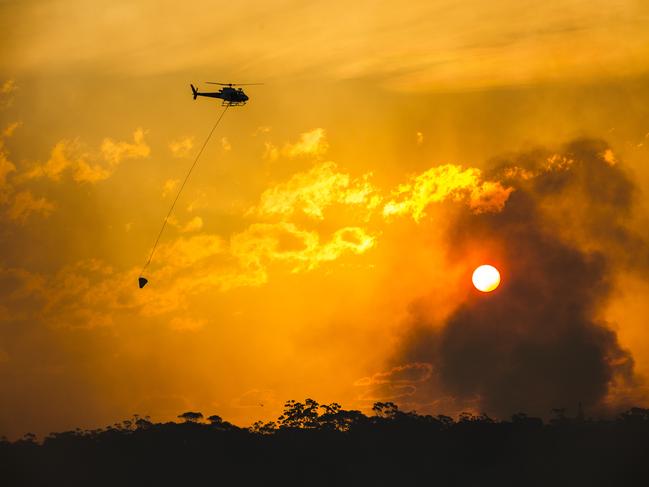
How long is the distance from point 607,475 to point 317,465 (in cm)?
5986

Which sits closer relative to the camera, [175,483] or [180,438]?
[175,483]

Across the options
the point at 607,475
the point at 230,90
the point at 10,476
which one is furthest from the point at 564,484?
the point at 230,90

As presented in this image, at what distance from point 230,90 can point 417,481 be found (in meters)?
109

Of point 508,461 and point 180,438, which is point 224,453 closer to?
point 180,438

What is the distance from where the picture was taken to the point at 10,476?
610ft

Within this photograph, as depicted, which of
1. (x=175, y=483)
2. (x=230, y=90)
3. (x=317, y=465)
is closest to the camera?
(x=230, y=90)

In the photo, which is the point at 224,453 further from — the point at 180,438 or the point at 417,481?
the point at 417,481

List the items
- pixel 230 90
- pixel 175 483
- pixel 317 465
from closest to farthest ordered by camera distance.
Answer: pixel 230 90 < pixel 175 483 < pixel 317 465

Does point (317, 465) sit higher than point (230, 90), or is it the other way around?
point (230, 90)

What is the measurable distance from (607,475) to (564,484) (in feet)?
37.7

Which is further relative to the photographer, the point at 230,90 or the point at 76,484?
the point at 76,484

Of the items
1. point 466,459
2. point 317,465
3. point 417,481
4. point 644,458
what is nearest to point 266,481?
point 317,465

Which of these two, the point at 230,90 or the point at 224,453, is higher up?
the point at 230,90

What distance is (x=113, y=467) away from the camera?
193125mm
